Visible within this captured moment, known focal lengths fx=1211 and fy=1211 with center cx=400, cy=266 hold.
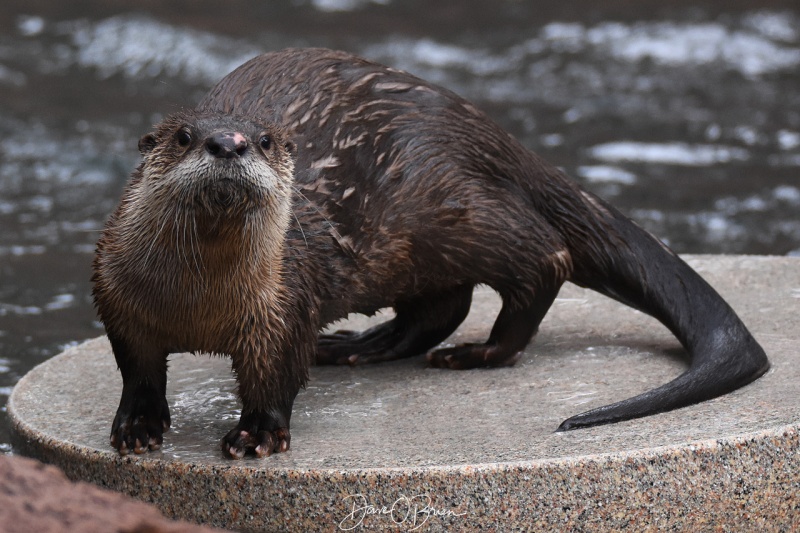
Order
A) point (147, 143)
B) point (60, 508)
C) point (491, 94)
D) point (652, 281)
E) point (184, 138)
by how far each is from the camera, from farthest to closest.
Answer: point (491, 94), point (652, 281), point (147, 143), point (184, 138), point (60, 508)

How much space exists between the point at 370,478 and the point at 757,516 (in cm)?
81

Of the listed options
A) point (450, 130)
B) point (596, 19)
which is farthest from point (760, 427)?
point (596, 19)

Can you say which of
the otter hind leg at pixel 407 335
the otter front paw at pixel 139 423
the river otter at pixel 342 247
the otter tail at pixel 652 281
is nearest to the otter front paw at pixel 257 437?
the river otter at pixel 342 247

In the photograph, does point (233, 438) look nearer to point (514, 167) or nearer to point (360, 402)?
point (360, 402)

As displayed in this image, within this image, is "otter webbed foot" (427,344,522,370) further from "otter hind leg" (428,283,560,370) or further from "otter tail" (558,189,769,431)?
"otter tail" (558,189,769,431)

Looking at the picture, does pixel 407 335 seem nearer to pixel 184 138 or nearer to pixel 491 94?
pixel 184 138

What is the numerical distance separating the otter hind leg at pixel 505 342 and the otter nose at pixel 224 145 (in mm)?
1088

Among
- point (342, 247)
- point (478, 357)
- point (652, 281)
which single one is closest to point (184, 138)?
point (342, 247)

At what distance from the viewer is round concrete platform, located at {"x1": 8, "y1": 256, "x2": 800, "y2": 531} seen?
240cm

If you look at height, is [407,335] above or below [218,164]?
below

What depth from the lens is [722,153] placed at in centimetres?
715

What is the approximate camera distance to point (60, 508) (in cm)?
159

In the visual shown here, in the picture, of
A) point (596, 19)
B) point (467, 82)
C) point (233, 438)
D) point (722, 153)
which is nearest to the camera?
point (233, 438)

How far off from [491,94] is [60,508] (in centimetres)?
687
